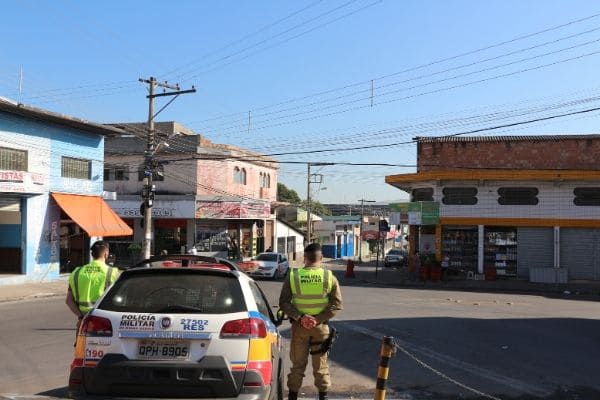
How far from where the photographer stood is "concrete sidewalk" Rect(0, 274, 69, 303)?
19.6 m

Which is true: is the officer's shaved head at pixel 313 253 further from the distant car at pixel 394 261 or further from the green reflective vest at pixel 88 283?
the distant car at pixel 394 261

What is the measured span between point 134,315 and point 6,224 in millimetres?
22836

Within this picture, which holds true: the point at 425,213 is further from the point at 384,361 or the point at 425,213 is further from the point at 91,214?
the point at 384,361

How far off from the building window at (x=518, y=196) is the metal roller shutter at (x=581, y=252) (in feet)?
7.36

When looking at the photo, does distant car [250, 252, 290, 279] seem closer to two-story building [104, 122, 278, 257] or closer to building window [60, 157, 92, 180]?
two-story building [104, 122, 278, 257]

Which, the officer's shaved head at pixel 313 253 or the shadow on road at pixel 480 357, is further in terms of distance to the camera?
the shadow on road at pixel 480 357

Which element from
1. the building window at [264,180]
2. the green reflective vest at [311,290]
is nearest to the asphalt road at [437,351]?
the green reflective vest at [311,290]

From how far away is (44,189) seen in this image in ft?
81.9

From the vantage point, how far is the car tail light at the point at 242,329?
4.68 metres

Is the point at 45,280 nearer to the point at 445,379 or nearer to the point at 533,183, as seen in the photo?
the point at 445,379

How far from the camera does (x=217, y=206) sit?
128 ft

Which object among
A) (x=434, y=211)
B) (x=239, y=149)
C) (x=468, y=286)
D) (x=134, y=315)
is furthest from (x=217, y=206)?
(x=134, y=315)

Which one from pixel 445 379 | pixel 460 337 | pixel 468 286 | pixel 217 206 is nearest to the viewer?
pixel 445 379

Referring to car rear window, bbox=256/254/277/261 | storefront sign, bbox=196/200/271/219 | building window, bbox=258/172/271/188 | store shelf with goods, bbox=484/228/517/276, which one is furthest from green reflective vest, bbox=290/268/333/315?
building window, bbox=258/172/271/188
